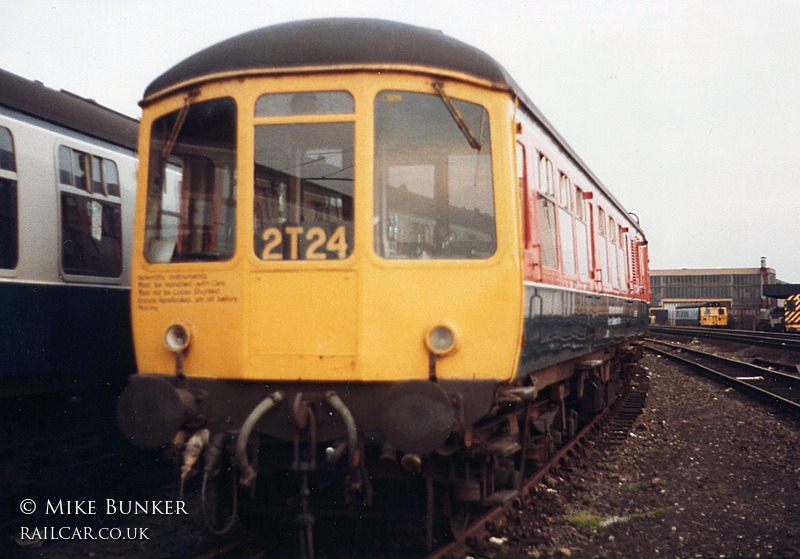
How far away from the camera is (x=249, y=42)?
183 inches

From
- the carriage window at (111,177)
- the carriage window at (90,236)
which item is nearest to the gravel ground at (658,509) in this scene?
the carriage window at (90,236)

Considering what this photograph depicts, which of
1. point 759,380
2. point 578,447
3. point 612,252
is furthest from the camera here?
point 759,380

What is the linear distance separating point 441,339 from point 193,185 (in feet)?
6.13

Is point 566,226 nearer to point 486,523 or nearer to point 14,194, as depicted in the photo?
point 486,523

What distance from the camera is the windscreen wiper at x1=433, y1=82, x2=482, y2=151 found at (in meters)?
4.46

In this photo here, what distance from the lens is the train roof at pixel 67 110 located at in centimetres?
608

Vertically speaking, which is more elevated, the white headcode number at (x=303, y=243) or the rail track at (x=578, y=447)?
the white headcode number at (x=303, y=243)

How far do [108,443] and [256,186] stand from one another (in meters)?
3.99

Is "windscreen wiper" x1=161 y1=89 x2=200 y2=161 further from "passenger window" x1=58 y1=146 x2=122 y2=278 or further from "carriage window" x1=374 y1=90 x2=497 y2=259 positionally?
"passenger window" x1=58 y1=146 x2=122 y2=278

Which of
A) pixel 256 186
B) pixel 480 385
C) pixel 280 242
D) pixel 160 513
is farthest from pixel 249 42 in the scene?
pixel 160 513

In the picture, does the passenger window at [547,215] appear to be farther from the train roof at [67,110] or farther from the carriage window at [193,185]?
the train roof at [67,110]

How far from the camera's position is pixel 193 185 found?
4.83 m

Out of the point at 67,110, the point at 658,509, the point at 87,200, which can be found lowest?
the point at 658,509

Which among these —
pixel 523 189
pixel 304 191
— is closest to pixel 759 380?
pixel 523 189
